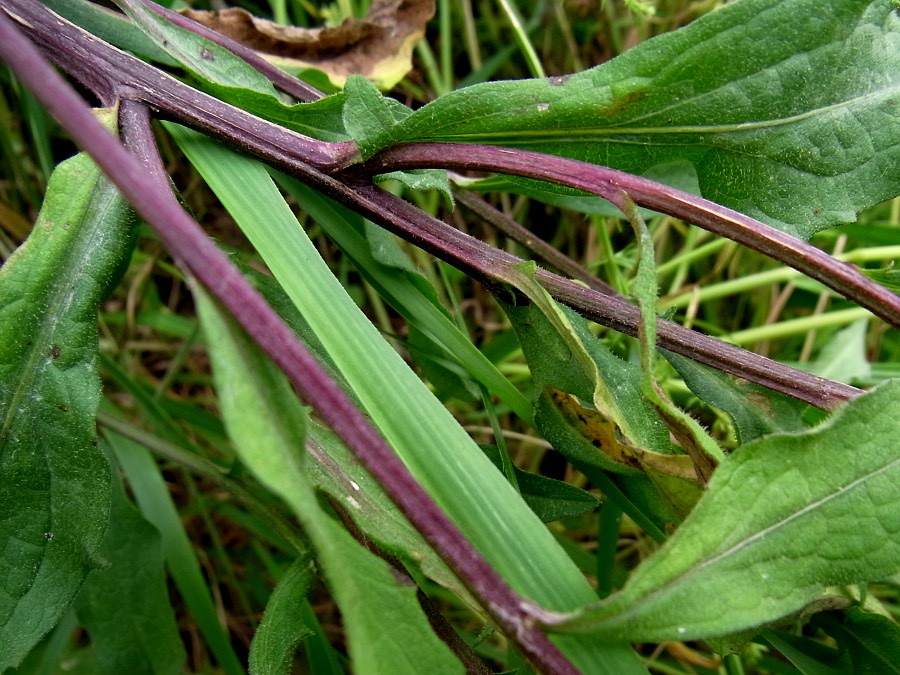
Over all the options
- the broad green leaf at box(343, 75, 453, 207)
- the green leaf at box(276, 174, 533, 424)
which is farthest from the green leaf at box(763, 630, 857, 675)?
the broad green leaf at box(343, 75, 453, 207)

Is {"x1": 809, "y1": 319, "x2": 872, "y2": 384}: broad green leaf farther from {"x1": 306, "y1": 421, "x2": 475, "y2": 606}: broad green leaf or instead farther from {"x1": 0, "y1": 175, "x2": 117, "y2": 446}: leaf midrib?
{"x1": 0, "y1": 175, "x2": 117, "y2": 446}: leaf midrib

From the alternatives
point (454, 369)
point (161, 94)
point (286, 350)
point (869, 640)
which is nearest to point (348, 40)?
point (161, 94)

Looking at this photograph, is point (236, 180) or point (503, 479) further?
point (236, 180)

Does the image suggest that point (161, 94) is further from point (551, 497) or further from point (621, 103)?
point (551, 497)

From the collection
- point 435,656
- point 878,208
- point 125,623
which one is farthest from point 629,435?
point 878,208

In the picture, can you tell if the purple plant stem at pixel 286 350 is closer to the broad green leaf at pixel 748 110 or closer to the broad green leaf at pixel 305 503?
the broad green leaf at pixel 305 503

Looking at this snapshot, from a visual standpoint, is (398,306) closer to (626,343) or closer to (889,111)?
(626,343)

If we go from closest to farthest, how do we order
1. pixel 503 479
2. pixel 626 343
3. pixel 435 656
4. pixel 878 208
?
1. pixel 435 656
2. pixel 503 479
3. pixel 626 343
4. pixel 878 208

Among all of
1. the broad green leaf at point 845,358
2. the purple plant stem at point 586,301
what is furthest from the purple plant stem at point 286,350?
the broad green leaf at point 845,358
